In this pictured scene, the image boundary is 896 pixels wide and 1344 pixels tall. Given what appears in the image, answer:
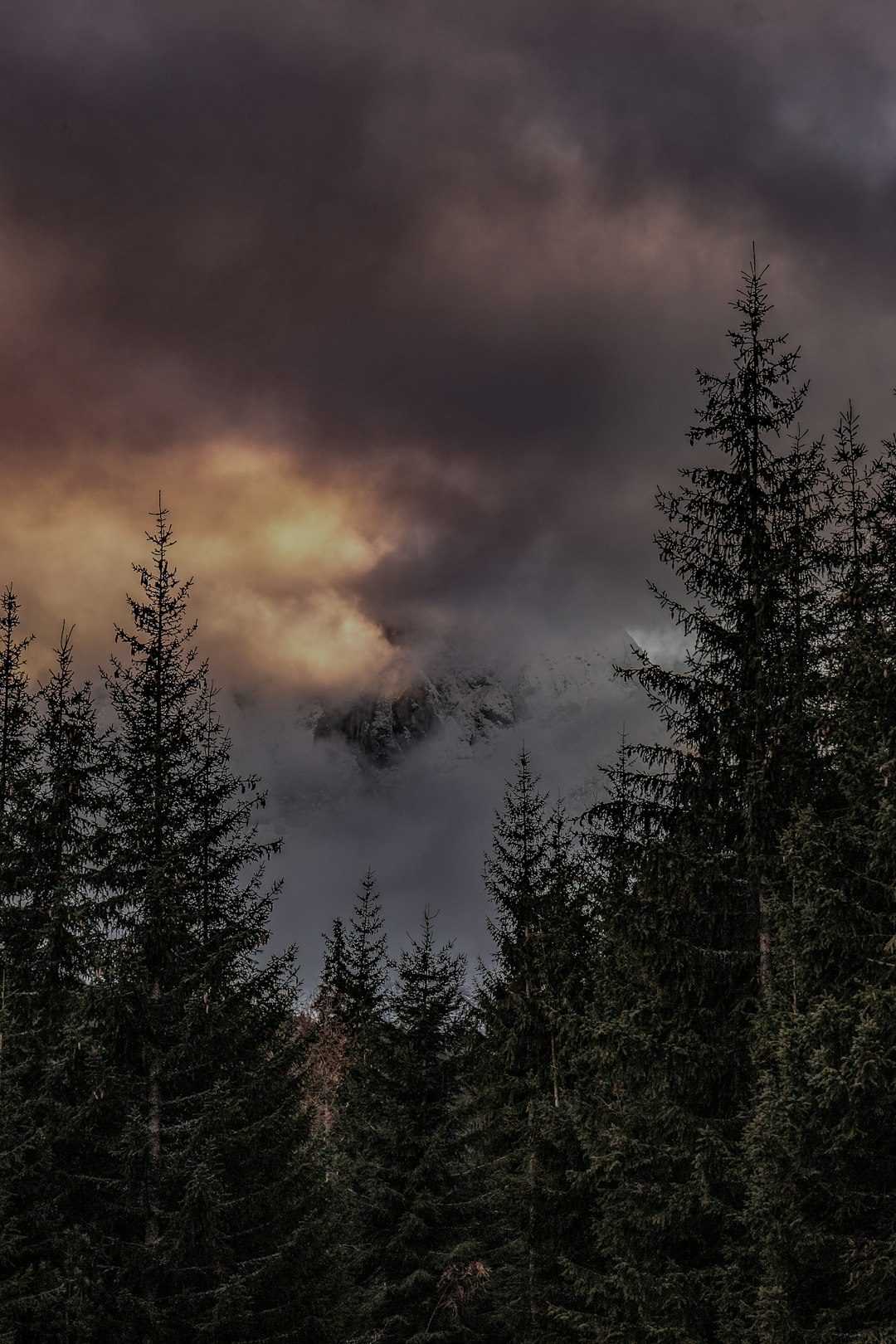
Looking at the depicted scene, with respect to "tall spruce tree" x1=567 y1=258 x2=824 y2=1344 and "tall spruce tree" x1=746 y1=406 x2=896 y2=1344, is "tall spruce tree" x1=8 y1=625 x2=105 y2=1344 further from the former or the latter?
"tall spruce tree" x1=746 y1=406 x2=896 y2=1344

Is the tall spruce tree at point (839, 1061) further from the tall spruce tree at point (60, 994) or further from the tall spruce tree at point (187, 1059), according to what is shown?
the tall spruce tree at point (60, 994)

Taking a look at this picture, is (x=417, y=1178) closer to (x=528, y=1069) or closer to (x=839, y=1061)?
(x=528, y=1069)

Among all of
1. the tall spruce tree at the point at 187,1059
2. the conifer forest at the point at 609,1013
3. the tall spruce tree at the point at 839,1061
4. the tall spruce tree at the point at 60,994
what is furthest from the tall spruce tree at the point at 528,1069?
the tall spruce tree at the point at 60,994

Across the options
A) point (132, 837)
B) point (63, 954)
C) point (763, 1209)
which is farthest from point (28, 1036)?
point (763, 1209)

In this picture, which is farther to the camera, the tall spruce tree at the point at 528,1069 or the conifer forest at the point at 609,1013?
the tall spruce tree at the point at 528,1069

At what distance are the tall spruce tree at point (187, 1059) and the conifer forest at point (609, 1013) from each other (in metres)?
0.06

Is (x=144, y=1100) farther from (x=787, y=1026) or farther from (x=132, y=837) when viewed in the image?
(x=787, y=1026)

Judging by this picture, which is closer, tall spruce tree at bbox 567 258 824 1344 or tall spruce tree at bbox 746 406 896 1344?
tall spruce tree at bbox 746 406 896 1344

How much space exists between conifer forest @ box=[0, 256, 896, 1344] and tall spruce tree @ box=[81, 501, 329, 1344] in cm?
6

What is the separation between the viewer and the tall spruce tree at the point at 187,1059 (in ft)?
44.3

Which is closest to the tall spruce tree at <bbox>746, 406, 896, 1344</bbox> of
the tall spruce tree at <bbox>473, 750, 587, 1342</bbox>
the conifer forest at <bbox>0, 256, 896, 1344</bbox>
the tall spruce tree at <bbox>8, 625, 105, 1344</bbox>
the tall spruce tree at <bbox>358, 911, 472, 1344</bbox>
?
the conifer forest at <bbox>0, 256, 896, 1344</bbox>

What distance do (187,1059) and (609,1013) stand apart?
661 centimetres

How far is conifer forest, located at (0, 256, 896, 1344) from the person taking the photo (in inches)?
392

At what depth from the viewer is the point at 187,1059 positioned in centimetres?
1471
